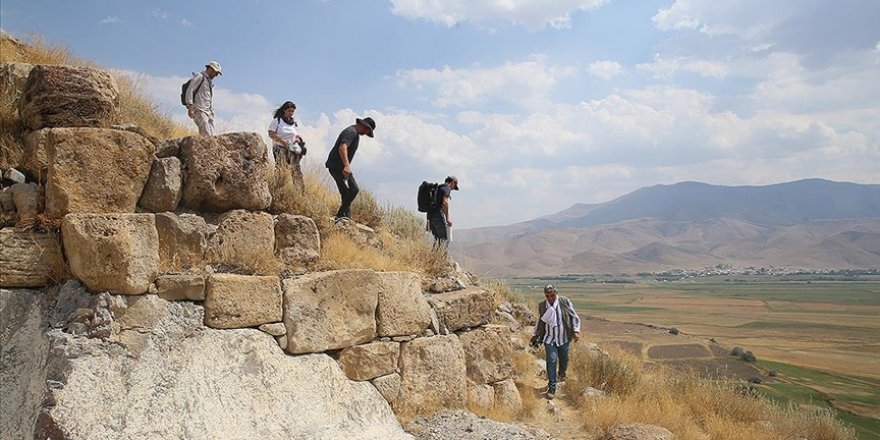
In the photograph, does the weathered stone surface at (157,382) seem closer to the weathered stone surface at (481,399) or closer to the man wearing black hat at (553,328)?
the weathered stone surface at (481,399)

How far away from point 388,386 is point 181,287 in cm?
225

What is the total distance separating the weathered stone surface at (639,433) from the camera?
6.15 meters

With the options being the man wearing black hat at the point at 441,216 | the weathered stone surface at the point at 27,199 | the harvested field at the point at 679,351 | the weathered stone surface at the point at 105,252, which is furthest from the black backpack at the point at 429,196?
the harvested field at the point at 679,351

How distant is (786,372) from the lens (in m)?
20.3

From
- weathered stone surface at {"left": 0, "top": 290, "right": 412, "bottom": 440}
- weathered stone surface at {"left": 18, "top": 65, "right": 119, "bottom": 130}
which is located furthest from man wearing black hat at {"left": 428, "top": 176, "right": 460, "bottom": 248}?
weathered stone surface at {"left": 18, "top": 65, "right": 119, "bottom": 130}

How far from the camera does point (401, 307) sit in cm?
578

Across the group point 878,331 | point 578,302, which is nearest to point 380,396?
point 878,331

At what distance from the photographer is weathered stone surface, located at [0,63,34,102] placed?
5340 mm

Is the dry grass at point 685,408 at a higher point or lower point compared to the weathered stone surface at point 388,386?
lower

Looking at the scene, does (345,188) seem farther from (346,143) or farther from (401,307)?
(401,307)

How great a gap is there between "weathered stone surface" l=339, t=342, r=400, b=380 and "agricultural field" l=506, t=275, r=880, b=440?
735 centimetres

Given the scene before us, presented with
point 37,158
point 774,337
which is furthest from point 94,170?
point 774,337

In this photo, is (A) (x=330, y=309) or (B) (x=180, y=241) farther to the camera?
(A) (x=330, y=309)

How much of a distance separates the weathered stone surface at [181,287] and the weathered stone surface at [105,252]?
162 millimetres
